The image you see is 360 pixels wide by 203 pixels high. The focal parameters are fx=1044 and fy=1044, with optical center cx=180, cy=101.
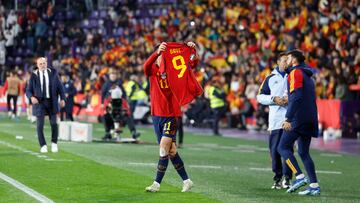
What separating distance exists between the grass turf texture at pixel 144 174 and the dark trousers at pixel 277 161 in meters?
0.32

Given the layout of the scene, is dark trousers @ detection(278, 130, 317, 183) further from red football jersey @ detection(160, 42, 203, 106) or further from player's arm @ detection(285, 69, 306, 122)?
red football jersey @ detection(160, 42, 203, 106)

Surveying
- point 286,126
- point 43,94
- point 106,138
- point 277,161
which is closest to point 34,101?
point 43,94

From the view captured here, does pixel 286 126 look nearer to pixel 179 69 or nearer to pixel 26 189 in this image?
pixel 179 69

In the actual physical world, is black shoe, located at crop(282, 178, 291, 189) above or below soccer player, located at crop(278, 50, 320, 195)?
below

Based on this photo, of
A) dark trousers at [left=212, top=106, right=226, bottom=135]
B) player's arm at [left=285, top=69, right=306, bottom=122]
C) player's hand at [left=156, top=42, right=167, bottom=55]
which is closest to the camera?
player's hand at [left=156, top=42, right=167, bottom=55]

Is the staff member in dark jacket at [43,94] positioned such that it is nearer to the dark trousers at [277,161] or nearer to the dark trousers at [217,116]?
the dark trousers at [277,161]

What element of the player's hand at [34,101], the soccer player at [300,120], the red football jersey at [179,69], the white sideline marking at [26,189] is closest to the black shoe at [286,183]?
the soccer player at [300,120]

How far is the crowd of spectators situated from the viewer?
37562mm

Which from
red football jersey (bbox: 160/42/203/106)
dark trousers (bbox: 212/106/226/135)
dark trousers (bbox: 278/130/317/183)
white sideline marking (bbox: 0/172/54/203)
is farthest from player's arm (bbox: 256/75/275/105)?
dark trousers (bbox: 212/106/226/135)

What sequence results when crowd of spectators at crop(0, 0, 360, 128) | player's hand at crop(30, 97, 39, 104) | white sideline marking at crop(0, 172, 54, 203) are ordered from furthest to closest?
1. crowd of spectators at crop(0, 0, 360, 128)
2. player's hand at crop(30, 97, 39, 104)
3. white sideline marking at crop(0, 172, 54, 203)

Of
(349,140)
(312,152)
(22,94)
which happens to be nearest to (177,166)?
(312,152)

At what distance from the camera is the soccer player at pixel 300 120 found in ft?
51.4

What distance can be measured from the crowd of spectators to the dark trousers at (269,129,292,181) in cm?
1778

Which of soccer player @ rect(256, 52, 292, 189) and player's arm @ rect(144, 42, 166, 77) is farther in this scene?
soccer player @ rect(256, 52, 292, 189)
